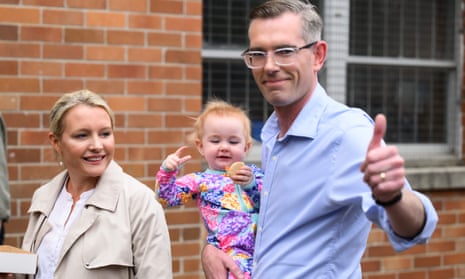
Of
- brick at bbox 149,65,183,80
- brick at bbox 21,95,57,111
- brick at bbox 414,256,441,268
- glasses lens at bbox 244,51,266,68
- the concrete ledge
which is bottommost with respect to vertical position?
brick at bbox 414,256,441,268

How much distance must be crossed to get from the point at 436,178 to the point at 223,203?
272 cm

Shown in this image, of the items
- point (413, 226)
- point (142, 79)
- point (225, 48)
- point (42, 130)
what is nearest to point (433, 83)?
point (225, 48)

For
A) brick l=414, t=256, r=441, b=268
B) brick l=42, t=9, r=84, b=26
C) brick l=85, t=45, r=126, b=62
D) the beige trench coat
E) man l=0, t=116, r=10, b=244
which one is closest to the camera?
the beige trench coat

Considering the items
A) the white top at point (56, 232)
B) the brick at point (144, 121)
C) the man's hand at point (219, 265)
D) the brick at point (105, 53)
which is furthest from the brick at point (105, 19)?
the man's hand at point (219, 265)

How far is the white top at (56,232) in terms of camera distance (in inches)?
117

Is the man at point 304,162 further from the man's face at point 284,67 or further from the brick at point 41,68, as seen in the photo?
the brick at point 41,68

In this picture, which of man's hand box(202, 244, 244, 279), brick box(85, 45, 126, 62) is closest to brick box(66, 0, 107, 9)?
brick box(85, 45, 126, 62)

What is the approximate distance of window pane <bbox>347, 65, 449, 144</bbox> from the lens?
589cm

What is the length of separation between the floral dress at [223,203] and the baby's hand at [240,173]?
0.26 ft

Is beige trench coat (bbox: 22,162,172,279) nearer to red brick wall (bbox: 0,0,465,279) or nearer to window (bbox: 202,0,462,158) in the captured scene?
red brick wall (bbox: 0,0,465,279)

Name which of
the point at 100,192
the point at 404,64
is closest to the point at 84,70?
the point at 100,192

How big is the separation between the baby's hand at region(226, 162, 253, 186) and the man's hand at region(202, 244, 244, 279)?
352 millimetres

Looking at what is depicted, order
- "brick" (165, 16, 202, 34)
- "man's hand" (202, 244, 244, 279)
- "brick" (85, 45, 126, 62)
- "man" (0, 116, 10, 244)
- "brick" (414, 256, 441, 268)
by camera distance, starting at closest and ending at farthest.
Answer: "man's hand" (202, 244, 244, 279) < "man" (0, 116, 10, 244) < "brick" (85, 45, 126, 62) < "brick" (165, 16, 202, 34) < "brick" (414, 256, 441, 268)

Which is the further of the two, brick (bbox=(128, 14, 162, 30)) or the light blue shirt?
brick (bbox=(128, 14, 162, 30))
